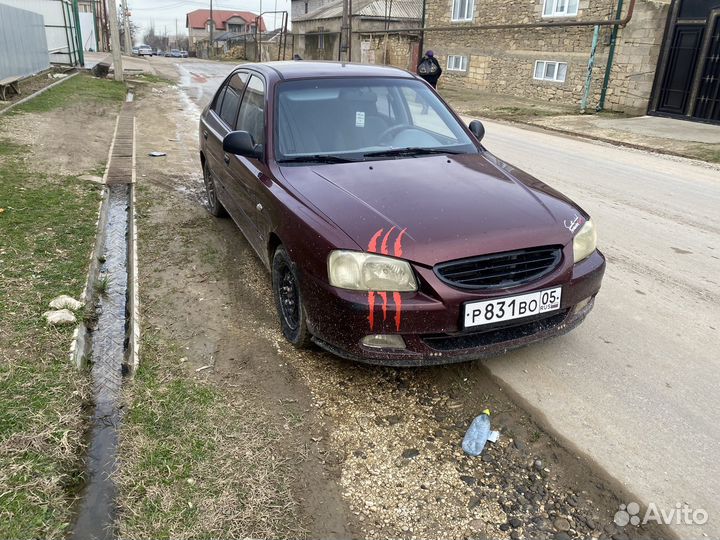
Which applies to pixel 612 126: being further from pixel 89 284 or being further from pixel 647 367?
pixel 89 284

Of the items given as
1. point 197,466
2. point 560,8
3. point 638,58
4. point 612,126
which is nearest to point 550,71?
point 560,8

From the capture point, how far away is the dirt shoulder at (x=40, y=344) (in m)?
2.35

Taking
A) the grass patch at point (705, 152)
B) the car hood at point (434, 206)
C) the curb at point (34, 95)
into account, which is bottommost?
the grass patch at point (705, 152)

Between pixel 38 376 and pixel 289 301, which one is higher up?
pixel 289 301

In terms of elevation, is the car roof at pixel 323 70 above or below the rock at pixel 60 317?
above

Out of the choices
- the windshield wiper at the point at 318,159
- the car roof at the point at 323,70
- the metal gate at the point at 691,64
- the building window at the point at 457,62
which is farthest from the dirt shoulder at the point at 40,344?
the building window at the point at 457,62

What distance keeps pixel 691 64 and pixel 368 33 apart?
65.1ft

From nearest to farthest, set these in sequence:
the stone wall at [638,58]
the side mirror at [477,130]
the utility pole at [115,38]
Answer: the side mirror at [477,130] → the stone wall at [638,58] → the utility pole at [115,38]

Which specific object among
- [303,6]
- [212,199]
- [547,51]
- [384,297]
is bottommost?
[212,199]

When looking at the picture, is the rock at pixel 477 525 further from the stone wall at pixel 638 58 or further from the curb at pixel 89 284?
the stone wall at pixel 638 58

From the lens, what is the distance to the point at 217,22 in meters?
102

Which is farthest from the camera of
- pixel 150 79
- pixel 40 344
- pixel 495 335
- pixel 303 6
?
pixel 303 6

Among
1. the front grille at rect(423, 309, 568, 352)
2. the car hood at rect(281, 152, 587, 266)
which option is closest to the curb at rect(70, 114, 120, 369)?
the car hood at rect(281, 152, 587, 266)

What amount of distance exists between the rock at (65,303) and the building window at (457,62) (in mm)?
22945
